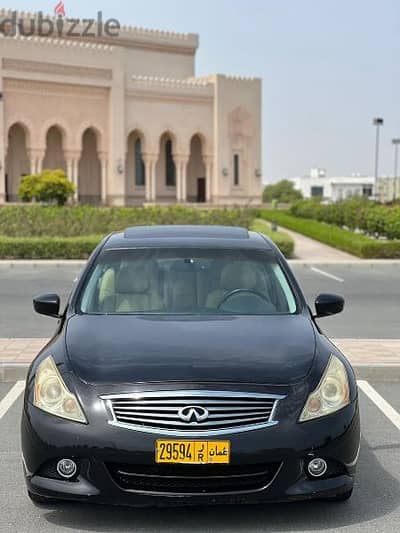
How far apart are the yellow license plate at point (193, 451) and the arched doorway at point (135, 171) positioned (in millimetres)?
48586

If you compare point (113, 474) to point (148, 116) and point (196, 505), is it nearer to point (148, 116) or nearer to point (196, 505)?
point (196, 505)

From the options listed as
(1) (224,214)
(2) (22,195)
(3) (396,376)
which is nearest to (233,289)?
(3) (396,376)

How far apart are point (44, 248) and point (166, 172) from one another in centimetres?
3310

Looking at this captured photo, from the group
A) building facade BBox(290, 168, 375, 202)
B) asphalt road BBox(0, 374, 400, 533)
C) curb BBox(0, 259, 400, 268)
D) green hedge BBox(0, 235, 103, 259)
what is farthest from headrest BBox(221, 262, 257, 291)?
building facade BBox(290, 168, 375, 202)

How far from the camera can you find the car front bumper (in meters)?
3.87

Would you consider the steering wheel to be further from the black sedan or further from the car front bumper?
the car front bumper

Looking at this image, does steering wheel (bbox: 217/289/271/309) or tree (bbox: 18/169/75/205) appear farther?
tree (bbox: 18/169/75/205)

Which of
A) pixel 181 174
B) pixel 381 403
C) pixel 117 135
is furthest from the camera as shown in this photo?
pixel 181 174

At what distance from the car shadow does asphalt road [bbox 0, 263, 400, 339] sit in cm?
572

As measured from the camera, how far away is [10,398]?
22.7 ft

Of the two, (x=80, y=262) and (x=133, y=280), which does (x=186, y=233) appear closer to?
(x=133, y=280)

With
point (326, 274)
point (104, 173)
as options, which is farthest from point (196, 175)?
point (326, 274)

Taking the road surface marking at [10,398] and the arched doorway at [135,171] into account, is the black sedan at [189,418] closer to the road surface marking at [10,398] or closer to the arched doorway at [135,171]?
the road surface marking at [10,398]

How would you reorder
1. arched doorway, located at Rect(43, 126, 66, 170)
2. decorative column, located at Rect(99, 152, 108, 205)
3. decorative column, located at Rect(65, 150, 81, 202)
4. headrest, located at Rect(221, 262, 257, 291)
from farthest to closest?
arched doorway, located at Rect(43, 126, 66, 170), decorative column, located at Rect(99, 152, 108, 205), decorative column, located at Rect(65, 150, 81, 202), headrest, located at Rect(221, 262, 257, 291)
